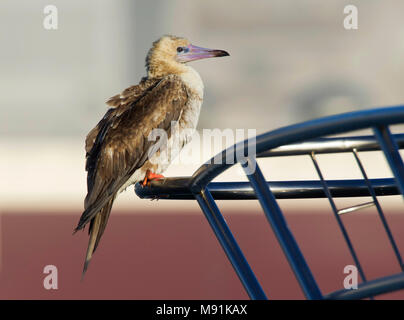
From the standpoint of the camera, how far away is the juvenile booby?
296cm

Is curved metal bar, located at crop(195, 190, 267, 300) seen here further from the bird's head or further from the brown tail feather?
the bird's head

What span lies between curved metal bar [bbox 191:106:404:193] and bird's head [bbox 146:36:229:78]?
7.71ft

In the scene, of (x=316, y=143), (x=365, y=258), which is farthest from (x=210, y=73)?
(x=316, y=143)

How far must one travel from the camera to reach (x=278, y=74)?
321 inches

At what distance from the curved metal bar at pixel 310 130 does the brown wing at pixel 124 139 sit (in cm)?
164

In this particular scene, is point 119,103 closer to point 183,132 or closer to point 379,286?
point 183,132

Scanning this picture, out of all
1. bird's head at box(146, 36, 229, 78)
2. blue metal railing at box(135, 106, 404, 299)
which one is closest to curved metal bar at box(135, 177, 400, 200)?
blue metal railing at box(135, 106, 404, 299)

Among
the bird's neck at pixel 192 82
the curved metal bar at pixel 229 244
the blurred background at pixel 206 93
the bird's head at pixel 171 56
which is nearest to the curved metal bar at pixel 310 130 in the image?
the curved metal bar at pixel 229 244

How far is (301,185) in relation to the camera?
5.21 ft

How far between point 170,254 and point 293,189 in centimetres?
577

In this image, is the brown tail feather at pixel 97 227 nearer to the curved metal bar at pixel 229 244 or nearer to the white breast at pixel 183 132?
the white breast at pixel 183 132

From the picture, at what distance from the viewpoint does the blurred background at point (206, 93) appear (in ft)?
23.9

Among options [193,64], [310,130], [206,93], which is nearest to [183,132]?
[310,130]

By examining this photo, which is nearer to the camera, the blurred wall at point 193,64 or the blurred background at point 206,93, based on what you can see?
the blurred background at point 206,93
